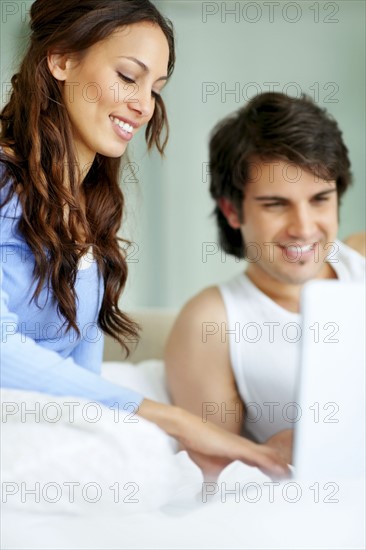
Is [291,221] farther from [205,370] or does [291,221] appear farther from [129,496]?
[129,496]

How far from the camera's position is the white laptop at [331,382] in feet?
2.67

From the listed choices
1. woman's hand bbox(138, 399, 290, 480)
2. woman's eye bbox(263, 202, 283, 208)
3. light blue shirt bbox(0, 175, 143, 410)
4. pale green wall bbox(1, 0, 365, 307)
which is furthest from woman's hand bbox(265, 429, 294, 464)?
pale green wall bbox(1, 0, 365, 307)

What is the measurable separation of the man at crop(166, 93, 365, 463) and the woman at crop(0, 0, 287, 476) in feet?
1.02

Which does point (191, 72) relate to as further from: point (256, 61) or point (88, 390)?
point (88, 390)

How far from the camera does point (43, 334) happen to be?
1161 mm

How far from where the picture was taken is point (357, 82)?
2834mm

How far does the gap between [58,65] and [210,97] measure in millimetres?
1932

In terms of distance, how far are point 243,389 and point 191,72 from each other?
178 centimetres

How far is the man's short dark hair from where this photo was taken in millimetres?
1513

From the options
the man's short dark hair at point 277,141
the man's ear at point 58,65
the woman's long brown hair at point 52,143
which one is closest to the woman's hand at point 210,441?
the woman's long brown hair at point 52,143

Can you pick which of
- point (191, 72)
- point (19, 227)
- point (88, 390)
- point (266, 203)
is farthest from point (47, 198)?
point (191, 72)

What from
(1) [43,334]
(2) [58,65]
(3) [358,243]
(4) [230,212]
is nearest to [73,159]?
(2) [58,65]

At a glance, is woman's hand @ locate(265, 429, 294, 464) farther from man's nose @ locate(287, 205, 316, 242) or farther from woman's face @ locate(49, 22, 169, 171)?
woman's face @ locate(49, 22, 169, 171)

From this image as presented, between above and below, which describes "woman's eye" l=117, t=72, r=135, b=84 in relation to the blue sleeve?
above
